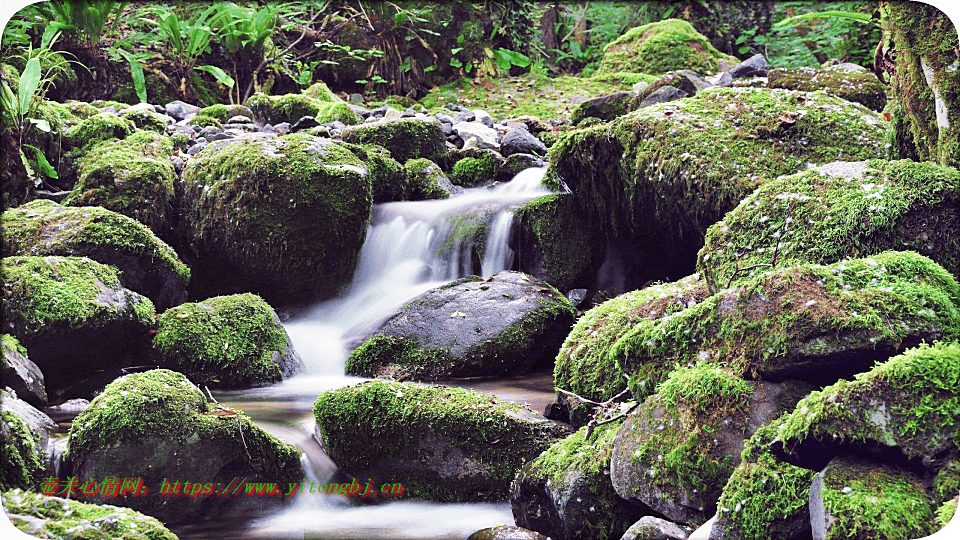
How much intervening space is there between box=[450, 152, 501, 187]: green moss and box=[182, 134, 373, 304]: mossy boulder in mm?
1370

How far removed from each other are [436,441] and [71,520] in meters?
1.37

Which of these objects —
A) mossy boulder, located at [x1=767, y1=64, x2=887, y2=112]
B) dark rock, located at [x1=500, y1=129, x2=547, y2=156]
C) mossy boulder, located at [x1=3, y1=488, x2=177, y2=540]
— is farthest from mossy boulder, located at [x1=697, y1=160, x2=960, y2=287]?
dark rock, located at [x1=500, y1=129, x2=547, y2=156]

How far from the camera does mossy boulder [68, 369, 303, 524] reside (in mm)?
2629

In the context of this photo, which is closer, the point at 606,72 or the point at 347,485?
the point at 347,485

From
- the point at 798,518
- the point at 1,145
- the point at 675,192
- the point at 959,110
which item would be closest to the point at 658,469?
the point at 798,518

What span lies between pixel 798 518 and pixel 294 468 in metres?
1.86

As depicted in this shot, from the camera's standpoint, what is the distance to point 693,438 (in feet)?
6.98

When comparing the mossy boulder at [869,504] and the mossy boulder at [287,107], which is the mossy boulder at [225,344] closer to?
the mossy boulder at [869,504]

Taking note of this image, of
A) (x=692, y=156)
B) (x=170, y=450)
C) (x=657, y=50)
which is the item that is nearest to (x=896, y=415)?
(x=170, y=450)

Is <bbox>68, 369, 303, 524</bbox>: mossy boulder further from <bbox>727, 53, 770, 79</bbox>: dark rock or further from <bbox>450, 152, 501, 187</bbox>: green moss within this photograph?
<bbox>727, 53, 770, 79</bbox>: dark rock

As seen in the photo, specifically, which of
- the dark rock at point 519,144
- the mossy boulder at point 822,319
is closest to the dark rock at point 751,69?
the dark rock at point 519,144

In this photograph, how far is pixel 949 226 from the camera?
273 cm

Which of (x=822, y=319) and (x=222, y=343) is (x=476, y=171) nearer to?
(x=222, y=343)

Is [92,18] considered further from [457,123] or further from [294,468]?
[294,468]
